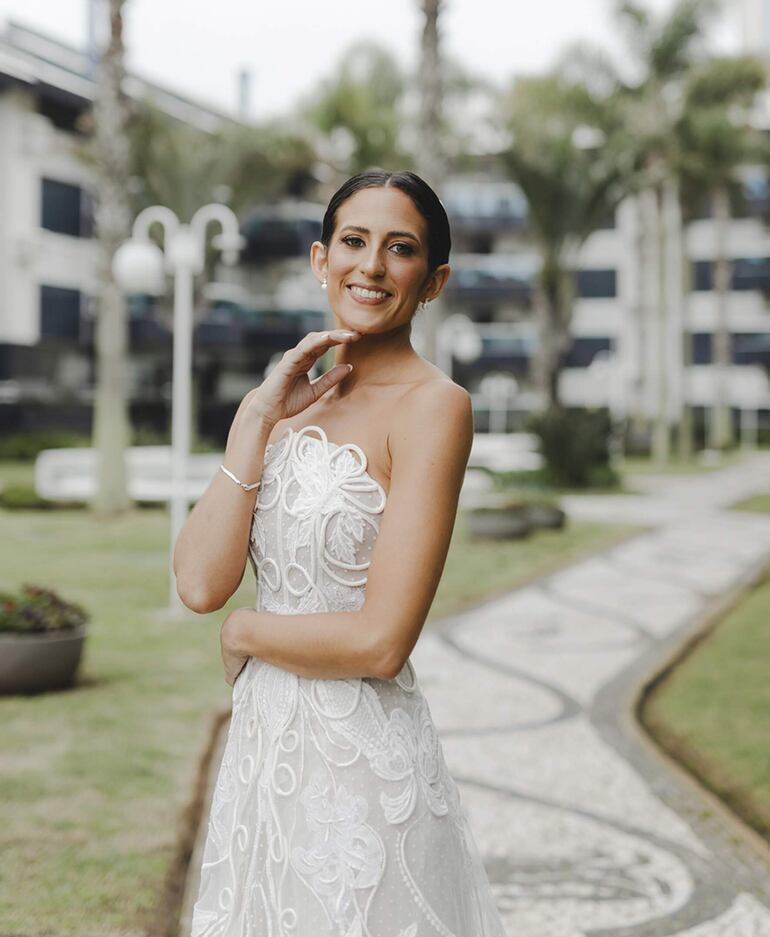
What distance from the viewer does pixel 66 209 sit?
3347 cm

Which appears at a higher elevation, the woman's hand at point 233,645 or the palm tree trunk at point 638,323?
the palm tree trunk at point 638,323

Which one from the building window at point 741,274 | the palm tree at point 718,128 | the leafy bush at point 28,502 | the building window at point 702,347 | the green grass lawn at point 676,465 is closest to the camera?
the leafy bush at point 28,502

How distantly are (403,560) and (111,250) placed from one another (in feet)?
49.5

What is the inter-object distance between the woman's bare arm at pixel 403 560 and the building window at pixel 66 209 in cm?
3229

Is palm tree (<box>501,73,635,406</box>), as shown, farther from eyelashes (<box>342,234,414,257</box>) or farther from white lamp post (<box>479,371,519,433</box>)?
eyelashes (<box>342,234,414,257</box>)

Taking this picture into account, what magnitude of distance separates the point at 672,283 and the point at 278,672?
48361 mm

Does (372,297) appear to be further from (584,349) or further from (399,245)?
(584,349)

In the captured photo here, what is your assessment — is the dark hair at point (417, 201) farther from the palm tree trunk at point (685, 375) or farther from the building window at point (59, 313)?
the palm tree trunk at point (685, 375)

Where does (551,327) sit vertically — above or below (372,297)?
above

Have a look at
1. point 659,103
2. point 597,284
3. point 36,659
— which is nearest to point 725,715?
point 36,659

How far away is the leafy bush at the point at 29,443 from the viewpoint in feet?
97.2

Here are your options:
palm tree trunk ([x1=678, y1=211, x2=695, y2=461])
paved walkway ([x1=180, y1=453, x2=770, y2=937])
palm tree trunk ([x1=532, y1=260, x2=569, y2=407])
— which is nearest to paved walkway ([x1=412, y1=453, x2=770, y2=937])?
paved walkway ([x1=180, y1=453, x2=770, y2=937])

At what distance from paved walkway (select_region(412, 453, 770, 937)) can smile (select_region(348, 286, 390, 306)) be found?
2.44 meters

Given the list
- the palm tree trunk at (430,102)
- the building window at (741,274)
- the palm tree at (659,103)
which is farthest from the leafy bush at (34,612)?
the building window at (741,274)
